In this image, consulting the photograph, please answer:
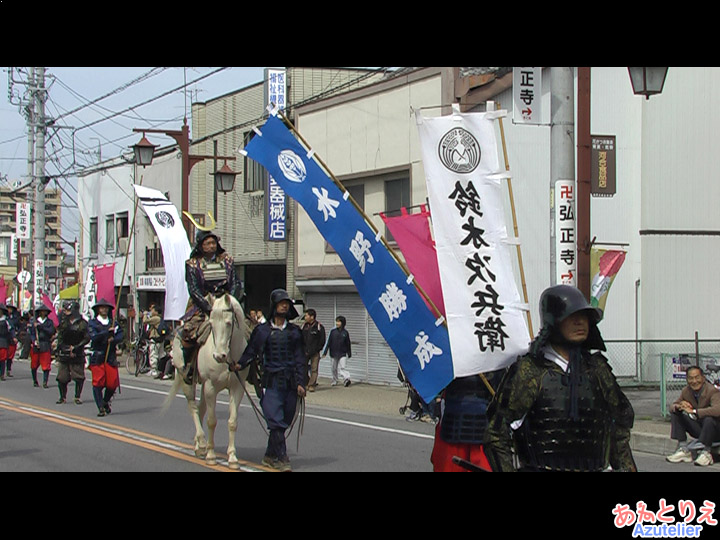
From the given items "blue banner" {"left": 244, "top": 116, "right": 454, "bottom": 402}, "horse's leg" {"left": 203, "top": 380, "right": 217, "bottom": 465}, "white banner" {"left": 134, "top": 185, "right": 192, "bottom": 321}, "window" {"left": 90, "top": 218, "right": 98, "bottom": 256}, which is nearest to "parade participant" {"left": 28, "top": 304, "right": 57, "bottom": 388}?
"white banner" {"left": 134, "top": 185, "right": 192, "bottom": 321}

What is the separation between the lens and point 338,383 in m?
24.8

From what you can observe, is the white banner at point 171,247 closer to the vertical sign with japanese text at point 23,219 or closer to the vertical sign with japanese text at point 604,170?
the vertical sign with japanese text at point 604,170

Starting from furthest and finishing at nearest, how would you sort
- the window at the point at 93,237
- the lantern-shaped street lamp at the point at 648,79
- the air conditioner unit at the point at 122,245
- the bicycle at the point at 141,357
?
the window at the point at 93,237 < the air conditioner unit at the point at 122,245 < the bicycle at the point at 141,357 < the lantern-shaped street lamp at the point at 648,79

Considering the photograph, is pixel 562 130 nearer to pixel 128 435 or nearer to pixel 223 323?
pixel 223 323

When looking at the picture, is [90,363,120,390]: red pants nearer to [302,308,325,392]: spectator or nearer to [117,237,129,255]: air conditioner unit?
[302,308,325,392]: spectator

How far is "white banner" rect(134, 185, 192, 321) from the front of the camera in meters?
14.8

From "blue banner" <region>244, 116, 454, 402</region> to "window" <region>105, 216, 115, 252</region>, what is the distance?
37874 mm

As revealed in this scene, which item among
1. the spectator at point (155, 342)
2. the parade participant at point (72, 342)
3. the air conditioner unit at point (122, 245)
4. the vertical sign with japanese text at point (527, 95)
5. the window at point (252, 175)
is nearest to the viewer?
the vertical sign with japanese text at point (527, 95)

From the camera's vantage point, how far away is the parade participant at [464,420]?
6203 millimetres

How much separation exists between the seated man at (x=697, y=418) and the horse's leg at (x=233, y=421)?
5945mm

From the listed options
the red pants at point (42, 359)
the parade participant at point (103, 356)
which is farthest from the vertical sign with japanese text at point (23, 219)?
the parade participant at point (103, 356)

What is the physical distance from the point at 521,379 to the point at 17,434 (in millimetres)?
10734

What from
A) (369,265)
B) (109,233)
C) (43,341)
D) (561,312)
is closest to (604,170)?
(369,265)

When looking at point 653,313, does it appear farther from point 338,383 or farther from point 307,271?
point 307,271
